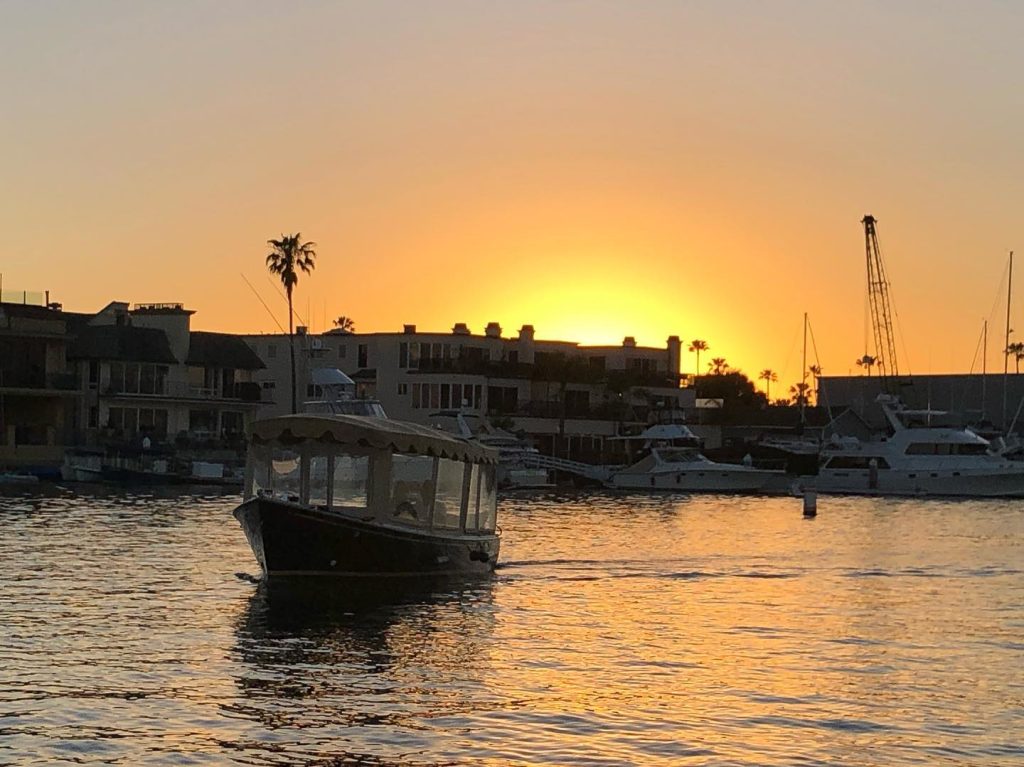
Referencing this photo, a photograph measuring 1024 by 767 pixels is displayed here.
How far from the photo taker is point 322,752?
20.9 m

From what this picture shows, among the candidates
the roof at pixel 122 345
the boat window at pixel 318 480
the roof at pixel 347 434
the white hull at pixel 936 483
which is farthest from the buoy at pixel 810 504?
the boat window at pixel 318 480

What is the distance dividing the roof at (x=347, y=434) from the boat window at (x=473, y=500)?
346cm

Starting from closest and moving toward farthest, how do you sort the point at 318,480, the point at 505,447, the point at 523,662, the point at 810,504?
the point at 523,662 < the point at 318,480 < the point at 810,504 < the point at 505,447

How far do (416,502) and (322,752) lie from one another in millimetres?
18751

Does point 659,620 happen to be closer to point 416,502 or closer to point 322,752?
point 416,502

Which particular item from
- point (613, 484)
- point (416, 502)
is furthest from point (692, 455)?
point (416, 502)

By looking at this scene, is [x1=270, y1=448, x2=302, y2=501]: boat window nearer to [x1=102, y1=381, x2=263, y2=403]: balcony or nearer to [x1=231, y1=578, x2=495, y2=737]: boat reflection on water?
[x1=231, y1=578, x2=495, y2=737]: boat reflection on water

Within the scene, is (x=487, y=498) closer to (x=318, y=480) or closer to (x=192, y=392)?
(x=318, y=480)

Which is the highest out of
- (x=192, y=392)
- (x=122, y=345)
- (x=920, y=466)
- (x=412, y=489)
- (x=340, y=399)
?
(x=122, y=345)

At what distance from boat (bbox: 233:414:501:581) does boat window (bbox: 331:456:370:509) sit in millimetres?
24

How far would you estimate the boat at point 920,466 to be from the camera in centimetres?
10562

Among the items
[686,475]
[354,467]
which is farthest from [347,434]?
[686,475]

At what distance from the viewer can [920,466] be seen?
10806cm

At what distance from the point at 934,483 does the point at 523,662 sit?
83.0 metres
